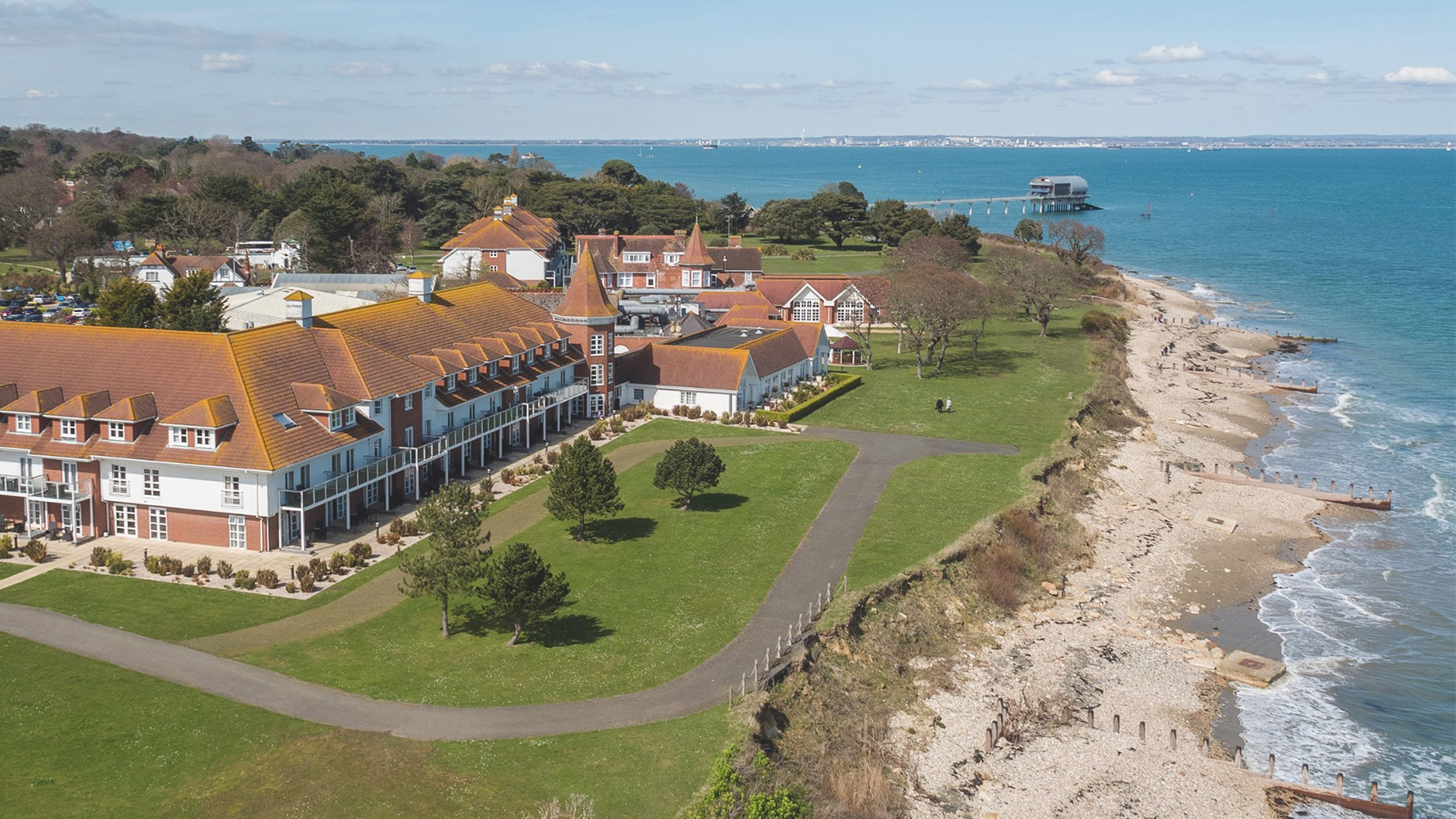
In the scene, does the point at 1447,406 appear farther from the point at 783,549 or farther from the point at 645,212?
the point at 645,212

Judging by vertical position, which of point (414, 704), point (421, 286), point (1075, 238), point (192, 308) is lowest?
point (414, 704)

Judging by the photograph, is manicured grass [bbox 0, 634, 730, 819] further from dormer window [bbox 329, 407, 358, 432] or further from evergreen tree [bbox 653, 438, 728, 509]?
evergreen tree [bbox 653, 438, 728, 509]

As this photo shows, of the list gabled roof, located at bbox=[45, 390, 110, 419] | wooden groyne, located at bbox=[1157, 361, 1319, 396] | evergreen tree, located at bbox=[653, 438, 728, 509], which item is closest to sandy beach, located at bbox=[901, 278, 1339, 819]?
evergreen tree, located at bbox=[653, 438, 728, 509]

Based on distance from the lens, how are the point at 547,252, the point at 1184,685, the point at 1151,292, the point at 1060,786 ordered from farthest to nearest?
the point at 1151,292
the point at 547,252
the point at 1184,685
the point at 1060,786

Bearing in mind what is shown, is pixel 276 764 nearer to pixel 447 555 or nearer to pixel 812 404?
pixel 447 555

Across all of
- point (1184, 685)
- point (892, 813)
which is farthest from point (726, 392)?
point (892, 813)

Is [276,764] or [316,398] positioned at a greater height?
[316,398]

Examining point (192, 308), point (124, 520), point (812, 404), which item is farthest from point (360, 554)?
point (812, 404)

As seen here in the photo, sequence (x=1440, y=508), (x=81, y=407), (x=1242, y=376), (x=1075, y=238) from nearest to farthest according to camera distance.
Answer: (x=81, y=407)
(x=1440, y=508)
(x=1242, y=376)
(x=1075, y=238)
